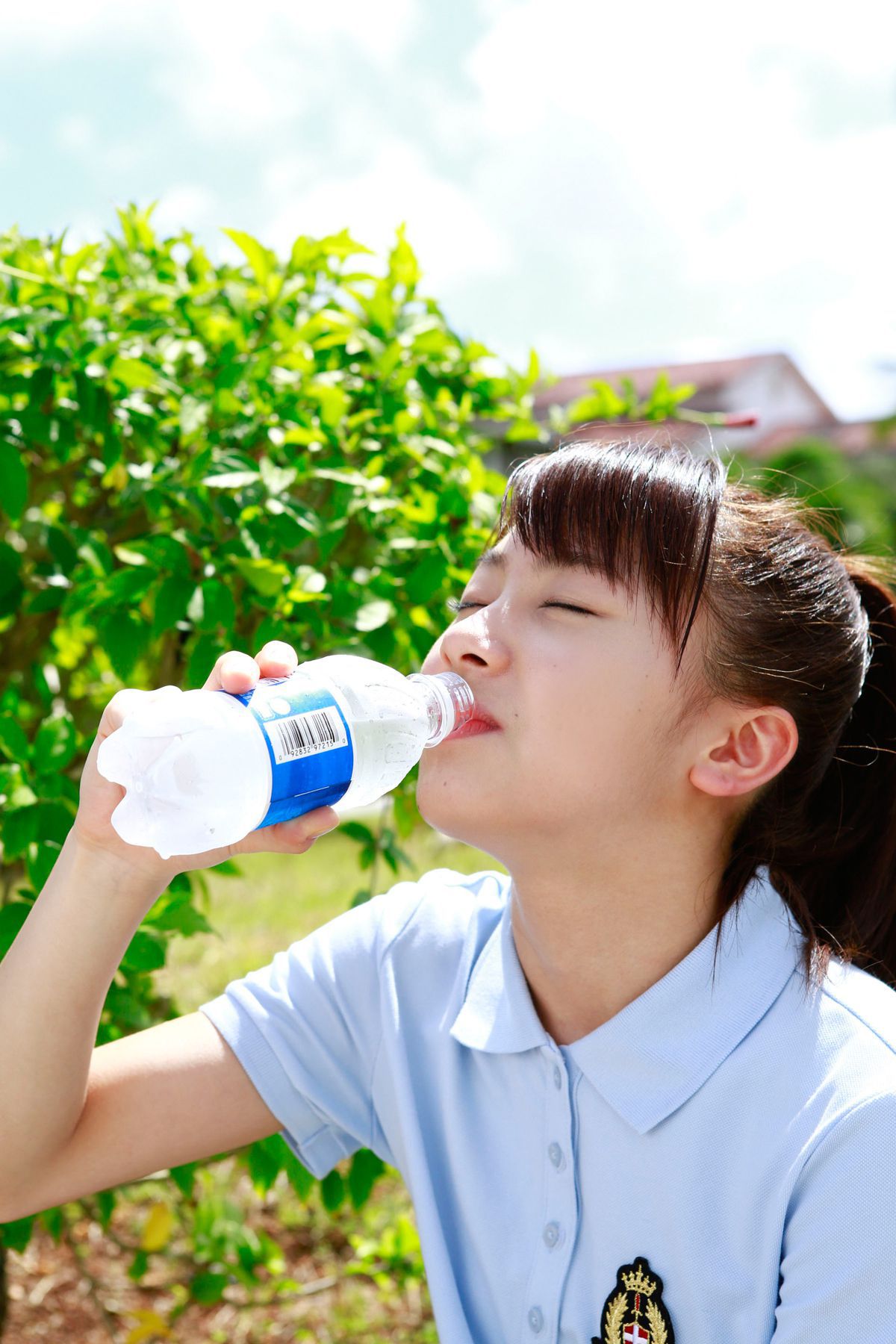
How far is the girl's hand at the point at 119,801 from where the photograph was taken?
1.51 m

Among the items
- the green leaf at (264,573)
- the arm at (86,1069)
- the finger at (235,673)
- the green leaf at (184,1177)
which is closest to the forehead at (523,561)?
the green leaf at (264,573)

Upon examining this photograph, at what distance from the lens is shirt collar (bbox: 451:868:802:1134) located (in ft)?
5.22

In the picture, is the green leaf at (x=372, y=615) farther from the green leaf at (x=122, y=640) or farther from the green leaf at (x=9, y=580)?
the green leaf at (x=9, y=580)

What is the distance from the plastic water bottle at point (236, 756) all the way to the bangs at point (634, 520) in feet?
0.91

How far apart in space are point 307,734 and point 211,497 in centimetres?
82

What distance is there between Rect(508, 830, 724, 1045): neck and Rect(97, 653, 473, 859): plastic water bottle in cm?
29

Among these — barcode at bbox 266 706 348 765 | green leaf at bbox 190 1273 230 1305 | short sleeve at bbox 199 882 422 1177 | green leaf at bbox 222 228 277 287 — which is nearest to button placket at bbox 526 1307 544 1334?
short sleeve at bbox 199 882 422 1177

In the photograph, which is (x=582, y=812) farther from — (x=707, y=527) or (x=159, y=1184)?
(x=159, y=1184)

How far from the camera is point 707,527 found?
173 centimetres

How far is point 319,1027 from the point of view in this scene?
1.89 m

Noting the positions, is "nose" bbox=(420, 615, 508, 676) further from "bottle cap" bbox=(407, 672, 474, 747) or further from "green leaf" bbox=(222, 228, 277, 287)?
"green leaf" bbox=(222, 228, 277, 287)

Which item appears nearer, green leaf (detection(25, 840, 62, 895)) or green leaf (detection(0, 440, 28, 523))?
green leaf (detection(25, 840, 62, 895))

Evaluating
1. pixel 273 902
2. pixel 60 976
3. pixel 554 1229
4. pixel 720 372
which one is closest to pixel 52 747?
pixel 60 976

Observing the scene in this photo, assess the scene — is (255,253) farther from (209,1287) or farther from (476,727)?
→ (209,1287)
